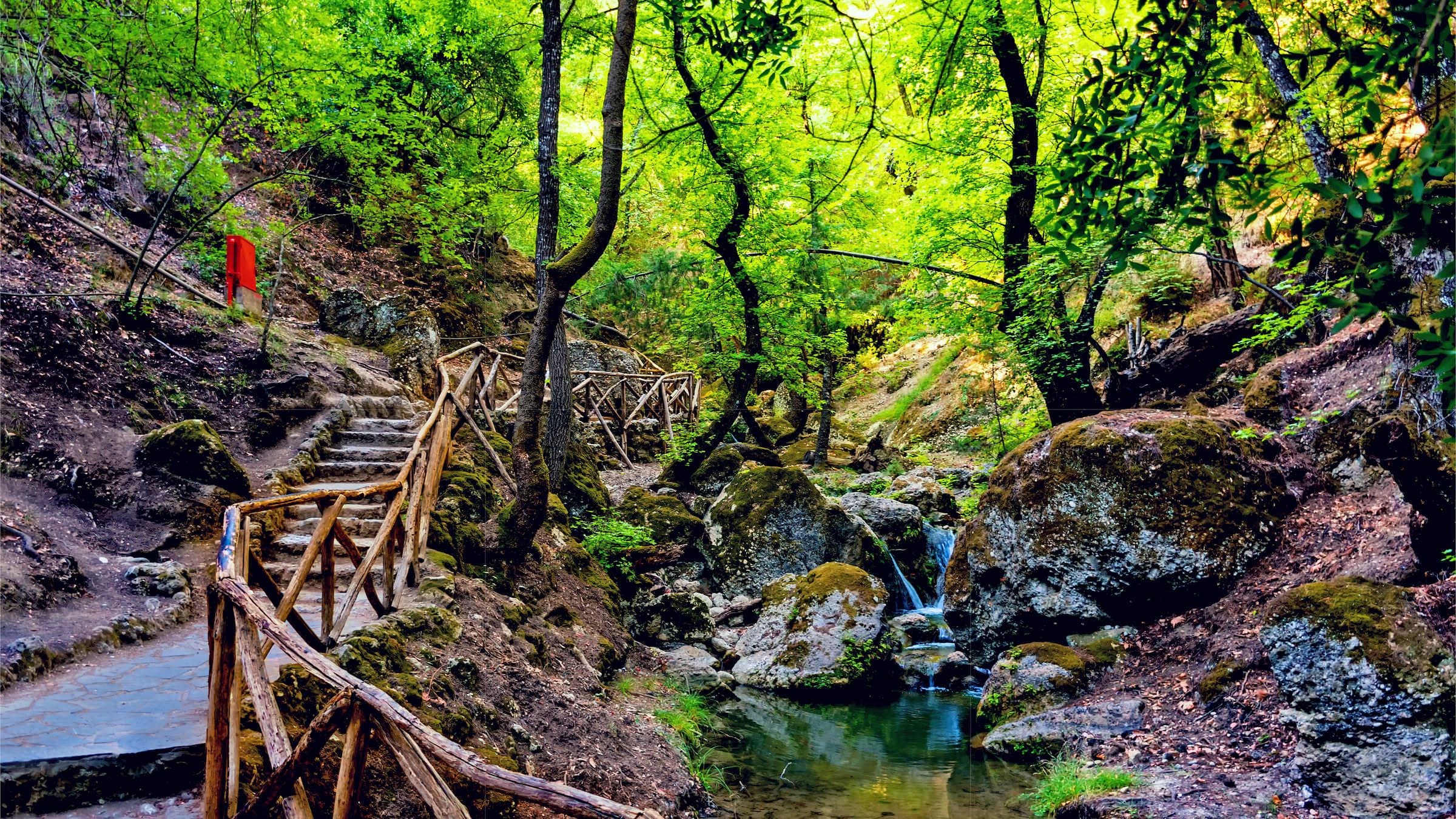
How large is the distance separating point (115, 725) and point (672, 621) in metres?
6.54

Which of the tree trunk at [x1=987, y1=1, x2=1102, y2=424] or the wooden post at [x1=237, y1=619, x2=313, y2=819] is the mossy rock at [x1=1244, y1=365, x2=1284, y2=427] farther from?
the wooden post at [x1=237, y1=619, x2=313, y2=819]

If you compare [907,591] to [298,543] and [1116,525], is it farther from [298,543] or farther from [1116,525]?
[298,543]

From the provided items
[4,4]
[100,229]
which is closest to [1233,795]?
[4,4]

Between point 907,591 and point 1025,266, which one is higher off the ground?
point 1025,266

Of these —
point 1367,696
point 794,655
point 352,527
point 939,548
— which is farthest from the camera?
point 939,548

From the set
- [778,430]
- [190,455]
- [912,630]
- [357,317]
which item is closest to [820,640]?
[912,630]

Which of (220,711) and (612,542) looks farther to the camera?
(612,542)

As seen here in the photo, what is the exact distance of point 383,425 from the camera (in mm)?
9266

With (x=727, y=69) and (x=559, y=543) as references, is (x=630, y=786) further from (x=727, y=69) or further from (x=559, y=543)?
(x=727, y=69)

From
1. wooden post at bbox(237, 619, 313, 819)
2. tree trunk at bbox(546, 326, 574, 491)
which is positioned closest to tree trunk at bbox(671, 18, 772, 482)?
tree trunk at bbox(546, 326, 574, 491)

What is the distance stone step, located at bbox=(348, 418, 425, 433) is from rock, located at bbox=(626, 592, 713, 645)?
3726 mm

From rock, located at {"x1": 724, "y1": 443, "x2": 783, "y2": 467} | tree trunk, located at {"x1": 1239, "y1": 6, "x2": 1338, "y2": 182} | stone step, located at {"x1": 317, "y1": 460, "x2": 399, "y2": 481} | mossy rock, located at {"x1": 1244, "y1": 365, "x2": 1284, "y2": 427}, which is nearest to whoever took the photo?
tree trunk, located at {"x1": 1239, "y1": 6, "x2": 1338, "y2": 182}

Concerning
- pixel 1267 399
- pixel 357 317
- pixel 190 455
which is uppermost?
pixel 357 317

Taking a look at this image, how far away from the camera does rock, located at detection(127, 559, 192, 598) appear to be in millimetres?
5242
